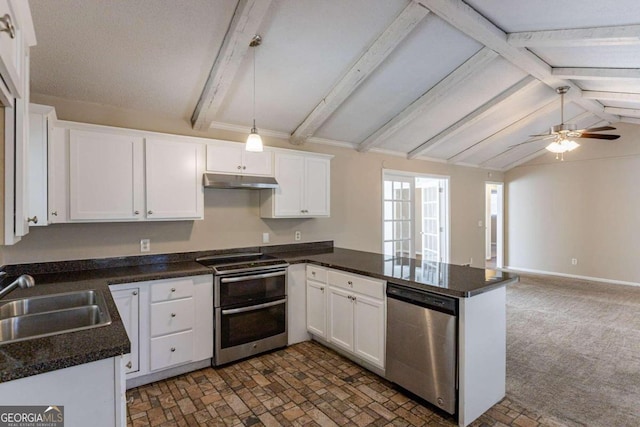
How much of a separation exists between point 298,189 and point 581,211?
19.9 feet

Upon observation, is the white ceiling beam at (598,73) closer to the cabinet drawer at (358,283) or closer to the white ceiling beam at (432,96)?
the white ceiling beam at (432,96)

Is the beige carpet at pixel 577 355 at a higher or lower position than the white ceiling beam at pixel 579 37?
lower

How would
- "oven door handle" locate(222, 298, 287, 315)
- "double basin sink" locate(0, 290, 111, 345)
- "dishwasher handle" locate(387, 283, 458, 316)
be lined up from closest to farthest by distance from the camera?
"double basin sink" locate(0, 290, 111, 345)
"dishwasher handle" locate(387, 283, 458, 316)
"oven door handle" locate(222, 298, 287, 315)

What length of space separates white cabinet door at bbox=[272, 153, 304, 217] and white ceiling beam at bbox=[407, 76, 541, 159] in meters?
2.37

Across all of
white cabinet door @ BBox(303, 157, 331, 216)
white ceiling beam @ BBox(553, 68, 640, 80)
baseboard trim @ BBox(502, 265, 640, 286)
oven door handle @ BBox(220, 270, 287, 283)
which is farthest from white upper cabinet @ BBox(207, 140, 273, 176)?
baseboard trim @ BBox(502, 265, 640, 286)

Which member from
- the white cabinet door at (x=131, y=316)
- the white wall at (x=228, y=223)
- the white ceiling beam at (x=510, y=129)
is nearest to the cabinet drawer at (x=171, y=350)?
the white cabinet door at (x=131, y=316)

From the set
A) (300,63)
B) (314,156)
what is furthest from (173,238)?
(300,63)

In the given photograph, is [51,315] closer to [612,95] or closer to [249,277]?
[249,277]

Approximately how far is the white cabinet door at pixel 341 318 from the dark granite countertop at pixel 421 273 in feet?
0.85

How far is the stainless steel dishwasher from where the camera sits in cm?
220

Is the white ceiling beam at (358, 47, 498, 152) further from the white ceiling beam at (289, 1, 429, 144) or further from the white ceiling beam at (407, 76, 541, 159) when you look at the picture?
the white ceiling beam at (289, 1, 429, 144)

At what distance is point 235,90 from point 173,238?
1.60 m

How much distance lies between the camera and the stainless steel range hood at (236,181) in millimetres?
3179

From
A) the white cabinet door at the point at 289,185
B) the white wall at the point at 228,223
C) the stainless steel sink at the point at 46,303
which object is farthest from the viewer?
the white cabinet door at the point at 289,185
